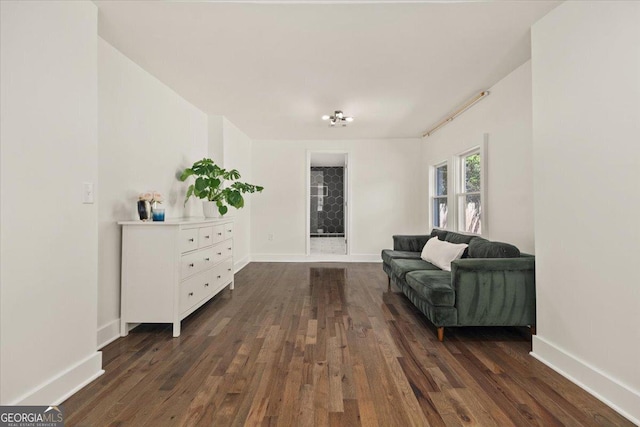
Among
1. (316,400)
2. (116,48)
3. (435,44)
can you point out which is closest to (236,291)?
(316,400)

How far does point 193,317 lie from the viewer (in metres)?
2.93

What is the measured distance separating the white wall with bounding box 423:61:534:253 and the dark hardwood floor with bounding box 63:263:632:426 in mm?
1024

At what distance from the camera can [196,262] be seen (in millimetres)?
2854

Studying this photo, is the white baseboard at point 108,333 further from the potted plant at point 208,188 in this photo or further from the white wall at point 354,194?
the white wall at point 354,194

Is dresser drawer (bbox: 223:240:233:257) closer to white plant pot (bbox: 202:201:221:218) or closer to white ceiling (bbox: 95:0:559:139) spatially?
white plant pot (bbox: 202:201:221:218)

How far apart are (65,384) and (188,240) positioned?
1.27 metres

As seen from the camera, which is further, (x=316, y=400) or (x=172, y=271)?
(x=172, y=271)

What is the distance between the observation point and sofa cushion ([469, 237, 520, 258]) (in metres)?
2.59

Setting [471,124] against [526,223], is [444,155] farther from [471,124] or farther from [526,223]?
[526,223]

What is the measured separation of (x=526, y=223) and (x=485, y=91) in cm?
158

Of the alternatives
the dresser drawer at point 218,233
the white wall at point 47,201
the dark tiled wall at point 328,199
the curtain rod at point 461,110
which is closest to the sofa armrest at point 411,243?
the curtain rod at point 461,110

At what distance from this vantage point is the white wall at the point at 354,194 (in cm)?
595

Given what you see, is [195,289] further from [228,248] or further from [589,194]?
[589,194]

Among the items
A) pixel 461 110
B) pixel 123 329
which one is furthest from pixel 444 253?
pixel 123 329
